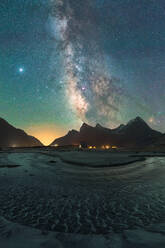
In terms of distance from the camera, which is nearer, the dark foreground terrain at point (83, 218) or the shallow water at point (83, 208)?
the dark foreground terrain at point (83, 218)

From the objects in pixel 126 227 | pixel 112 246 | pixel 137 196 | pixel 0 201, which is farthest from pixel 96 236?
pixel 0 201

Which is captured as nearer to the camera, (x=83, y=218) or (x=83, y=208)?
(x=83, y=218)

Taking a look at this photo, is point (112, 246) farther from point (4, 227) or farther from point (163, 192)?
point (163, 192)

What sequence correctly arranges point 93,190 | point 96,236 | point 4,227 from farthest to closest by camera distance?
point 93,190
point 4,227
point 96,236

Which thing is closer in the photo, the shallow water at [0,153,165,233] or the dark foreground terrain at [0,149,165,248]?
the dark foreground terrain at [0,149,165,248]

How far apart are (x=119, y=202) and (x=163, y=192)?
3206mm

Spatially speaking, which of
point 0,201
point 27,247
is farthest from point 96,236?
point 0,201

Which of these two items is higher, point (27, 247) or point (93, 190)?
point (27, 247)

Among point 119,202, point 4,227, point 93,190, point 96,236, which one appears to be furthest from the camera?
point 93,190

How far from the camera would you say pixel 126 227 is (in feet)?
12.9

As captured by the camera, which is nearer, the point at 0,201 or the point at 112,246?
the point at 112,246

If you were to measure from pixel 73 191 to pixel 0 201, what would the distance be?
3.88 m

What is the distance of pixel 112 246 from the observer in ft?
9.64

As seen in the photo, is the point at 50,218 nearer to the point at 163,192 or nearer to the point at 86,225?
the point at 86,225
